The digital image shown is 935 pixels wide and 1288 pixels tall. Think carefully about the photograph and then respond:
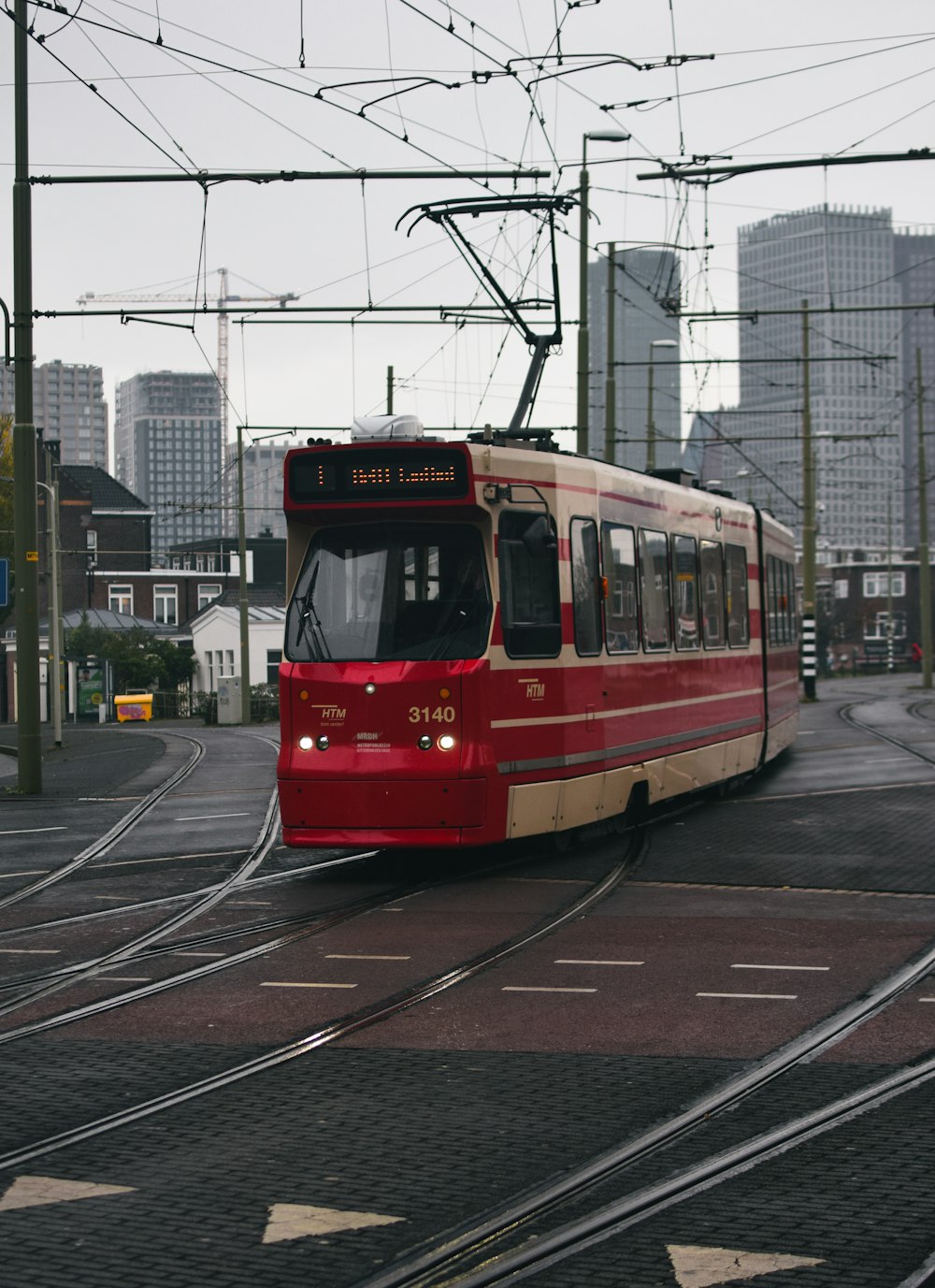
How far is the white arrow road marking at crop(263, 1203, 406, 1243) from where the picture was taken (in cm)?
543

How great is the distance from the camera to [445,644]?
1345 cm

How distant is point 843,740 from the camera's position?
28.1 meters

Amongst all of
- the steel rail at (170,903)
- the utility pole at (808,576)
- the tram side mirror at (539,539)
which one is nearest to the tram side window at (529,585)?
the tram side mirror at (539,539)

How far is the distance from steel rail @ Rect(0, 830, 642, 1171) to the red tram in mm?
1439

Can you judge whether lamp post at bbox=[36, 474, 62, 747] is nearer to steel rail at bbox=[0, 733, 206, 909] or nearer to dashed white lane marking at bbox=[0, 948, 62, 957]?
steel rail at bbox=[0, 733, 206, 909]

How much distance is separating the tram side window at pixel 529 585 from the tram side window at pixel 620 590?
4.02 ft

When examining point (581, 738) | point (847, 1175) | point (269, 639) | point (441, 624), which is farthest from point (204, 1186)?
point (269, 639)

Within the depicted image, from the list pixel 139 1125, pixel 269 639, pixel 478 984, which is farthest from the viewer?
pixel 269 639

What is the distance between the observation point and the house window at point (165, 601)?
105 meters

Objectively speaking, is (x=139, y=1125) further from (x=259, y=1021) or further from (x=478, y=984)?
(x=478, y=984)

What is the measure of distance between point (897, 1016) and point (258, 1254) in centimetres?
430

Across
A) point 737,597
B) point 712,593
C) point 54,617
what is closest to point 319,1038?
point 712,593

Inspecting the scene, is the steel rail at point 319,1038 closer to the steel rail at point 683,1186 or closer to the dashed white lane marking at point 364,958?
the dashed white lane marking at point 364,958

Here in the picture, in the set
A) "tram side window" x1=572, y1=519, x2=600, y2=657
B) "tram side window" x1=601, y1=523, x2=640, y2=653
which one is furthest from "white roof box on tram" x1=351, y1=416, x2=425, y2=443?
"tram side window" x1=601, y1=523, x2=640, y2=653
